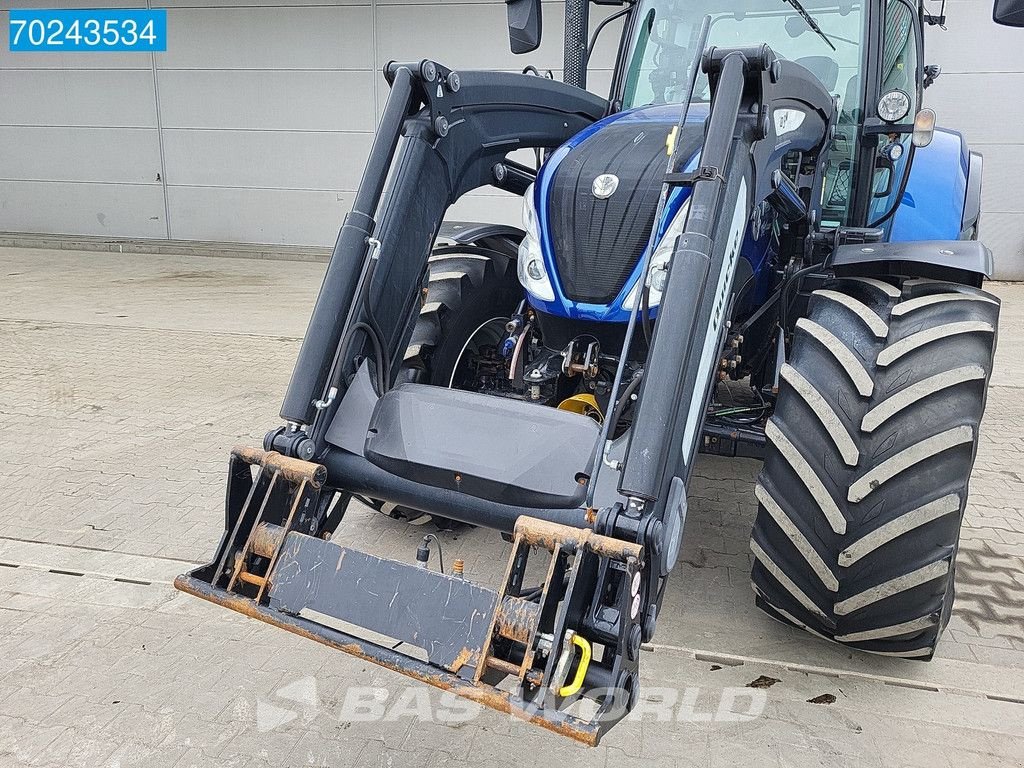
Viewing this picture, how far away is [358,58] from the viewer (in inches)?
506

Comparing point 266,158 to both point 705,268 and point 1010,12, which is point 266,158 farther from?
point 705,268

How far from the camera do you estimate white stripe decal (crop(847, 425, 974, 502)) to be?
2609mm

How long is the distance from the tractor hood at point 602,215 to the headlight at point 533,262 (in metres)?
0.02

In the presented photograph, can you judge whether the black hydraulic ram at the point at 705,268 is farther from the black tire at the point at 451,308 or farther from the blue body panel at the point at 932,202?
the blue body panel at the point at 932,202

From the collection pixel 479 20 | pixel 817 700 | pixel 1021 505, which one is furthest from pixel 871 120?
pixel 479 20

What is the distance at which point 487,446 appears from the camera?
8.41ft

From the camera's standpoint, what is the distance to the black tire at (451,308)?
3.64m

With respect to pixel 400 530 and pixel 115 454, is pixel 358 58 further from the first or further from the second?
pixel 400 530

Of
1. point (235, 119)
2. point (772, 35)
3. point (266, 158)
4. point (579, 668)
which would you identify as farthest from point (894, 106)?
point (235, 119)

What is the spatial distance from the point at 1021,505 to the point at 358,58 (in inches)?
439

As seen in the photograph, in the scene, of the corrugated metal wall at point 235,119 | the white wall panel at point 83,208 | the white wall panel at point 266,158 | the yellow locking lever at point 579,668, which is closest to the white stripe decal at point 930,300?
the yellow locking lever at point 579,668

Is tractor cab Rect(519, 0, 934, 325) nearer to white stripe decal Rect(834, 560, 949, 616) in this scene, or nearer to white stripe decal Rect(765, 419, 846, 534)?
white stripe decal Rect(765, 419, 846, 534)

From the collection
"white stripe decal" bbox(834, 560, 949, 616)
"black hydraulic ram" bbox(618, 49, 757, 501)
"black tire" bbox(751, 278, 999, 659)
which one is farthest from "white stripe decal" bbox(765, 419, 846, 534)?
"black hydraulic ram" bbox(618, 49, 757, 501)

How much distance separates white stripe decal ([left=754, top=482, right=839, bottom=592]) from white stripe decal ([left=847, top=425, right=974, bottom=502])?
21 cm
